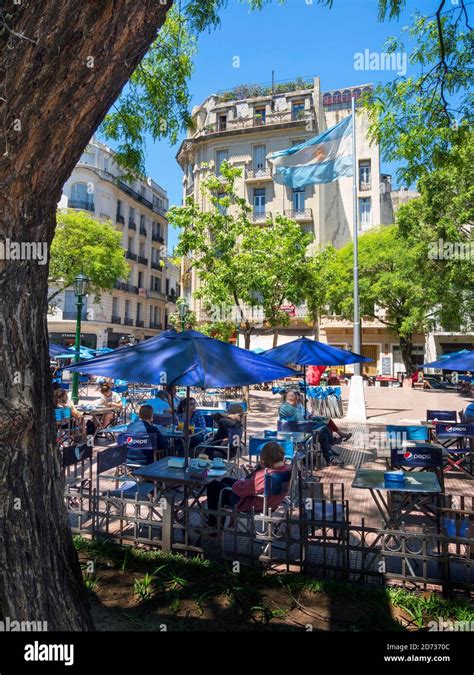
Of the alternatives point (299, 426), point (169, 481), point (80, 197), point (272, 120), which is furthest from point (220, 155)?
point (169, 481)

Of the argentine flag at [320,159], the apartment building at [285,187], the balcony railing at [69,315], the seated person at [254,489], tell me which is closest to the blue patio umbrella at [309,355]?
the seated person at [254,489]

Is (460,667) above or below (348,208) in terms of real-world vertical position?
below

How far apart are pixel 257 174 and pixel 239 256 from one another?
890 inches

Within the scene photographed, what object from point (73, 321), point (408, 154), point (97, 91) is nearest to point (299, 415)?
point (408, 154)

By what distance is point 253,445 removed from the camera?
21.9 ft

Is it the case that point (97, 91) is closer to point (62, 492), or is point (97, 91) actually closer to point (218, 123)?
point (62, 492)

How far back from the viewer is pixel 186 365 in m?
4.77

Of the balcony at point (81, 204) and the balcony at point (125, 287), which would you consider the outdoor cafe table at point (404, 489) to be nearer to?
the balcony at point (81, 204)

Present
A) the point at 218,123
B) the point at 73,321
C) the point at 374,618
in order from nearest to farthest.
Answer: the point at 374,618
the point at 73,321
the point at 218,123

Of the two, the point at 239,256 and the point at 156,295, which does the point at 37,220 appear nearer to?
Result: the point at 239,256

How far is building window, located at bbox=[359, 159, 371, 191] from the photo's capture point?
37906 millimetres

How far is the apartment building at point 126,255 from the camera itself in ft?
119

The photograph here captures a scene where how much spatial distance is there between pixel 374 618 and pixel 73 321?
35066 millimetres

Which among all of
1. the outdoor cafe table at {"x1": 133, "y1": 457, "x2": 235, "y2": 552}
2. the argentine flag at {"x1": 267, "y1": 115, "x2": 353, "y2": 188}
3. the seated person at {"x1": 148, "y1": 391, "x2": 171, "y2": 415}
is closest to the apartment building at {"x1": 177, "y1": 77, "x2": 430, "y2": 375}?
the argentine flag at {"x1": 267, "y1": 115, "x2": 353, "y2": 188}
